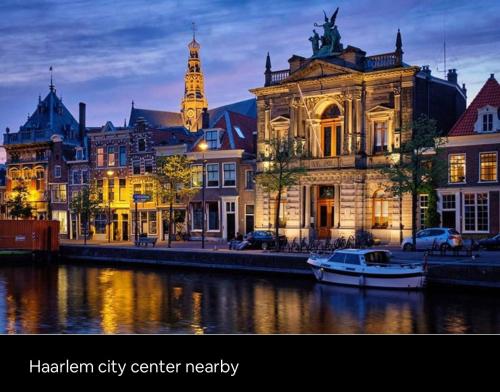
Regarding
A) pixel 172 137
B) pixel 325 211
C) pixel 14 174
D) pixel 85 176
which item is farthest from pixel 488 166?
pixel 14 174

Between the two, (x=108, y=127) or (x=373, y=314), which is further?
(x=108, y=127)

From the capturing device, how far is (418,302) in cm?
3241

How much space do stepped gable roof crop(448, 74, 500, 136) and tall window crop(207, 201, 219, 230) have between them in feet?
77.2

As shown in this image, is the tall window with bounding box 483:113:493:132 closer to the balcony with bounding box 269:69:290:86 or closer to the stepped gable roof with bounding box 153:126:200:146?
the balcony with bounding box 269:69:290:86

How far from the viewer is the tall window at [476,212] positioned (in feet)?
166

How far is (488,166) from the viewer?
5056 cm

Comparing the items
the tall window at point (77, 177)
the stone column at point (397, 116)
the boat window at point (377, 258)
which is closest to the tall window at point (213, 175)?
the stone column at point (397, 116)

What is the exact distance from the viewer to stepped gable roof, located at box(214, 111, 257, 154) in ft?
217

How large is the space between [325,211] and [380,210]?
5215 millimetres

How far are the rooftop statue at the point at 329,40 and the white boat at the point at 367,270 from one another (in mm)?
25053
